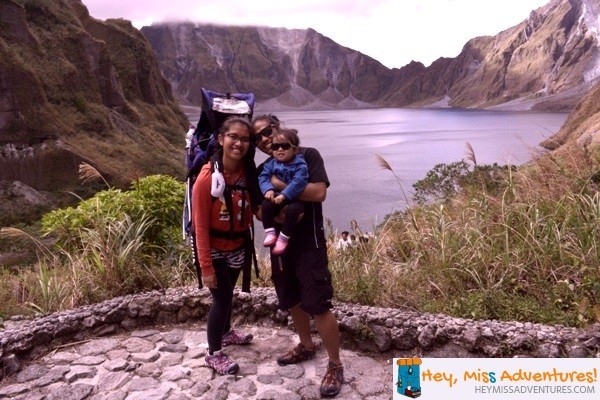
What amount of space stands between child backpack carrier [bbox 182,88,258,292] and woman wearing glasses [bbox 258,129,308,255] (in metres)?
0.33

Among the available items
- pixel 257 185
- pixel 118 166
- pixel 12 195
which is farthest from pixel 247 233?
pixel 118 166

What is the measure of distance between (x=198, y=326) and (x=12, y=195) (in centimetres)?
4049

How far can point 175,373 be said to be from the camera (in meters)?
3.69

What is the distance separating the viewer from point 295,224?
316cm

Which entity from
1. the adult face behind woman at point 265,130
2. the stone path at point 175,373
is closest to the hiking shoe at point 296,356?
the stone path at point 175,373

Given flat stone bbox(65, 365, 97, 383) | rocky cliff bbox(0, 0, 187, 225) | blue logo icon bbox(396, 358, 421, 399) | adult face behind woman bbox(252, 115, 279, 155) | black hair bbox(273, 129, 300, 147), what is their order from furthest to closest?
rocky cliff bbox(0, 0, 187, 225) → flat stone bbox(65, 365, 97, 383) → adult face behind woman bbox(252, 115, 279, 155) → black hair bbox(273, 129, 300, 147) → blue logo icon bbox(396, 358, 421, 399)

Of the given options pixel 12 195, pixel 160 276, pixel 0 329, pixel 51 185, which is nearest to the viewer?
pixel 0 329

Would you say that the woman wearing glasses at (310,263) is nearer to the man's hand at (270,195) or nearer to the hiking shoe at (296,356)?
the man's hand at (270,195)

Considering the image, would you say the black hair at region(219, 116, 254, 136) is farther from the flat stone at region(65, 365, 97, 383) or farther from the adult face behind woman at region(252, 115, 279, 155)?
the flat stone at region(65, 365, 97, 383)

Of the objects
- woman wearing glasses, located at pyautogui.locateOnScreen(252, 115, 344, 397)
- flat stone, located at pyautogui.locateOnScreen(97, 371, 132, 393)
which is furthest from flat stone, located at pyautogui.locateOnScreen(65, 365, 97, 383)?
woman wearing glasses, located at pyautogui.locateOnScreen(252, 115, 344, 397)

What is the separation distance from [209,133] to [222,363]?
61.2 inches

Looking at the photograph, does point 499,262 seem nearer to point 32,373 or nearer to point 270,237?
point 270,237

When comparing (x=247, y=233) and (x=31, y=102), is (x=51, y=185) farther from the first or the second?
(x=247, y=233)

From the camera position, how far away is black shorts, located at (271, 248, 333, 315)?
3213mm
